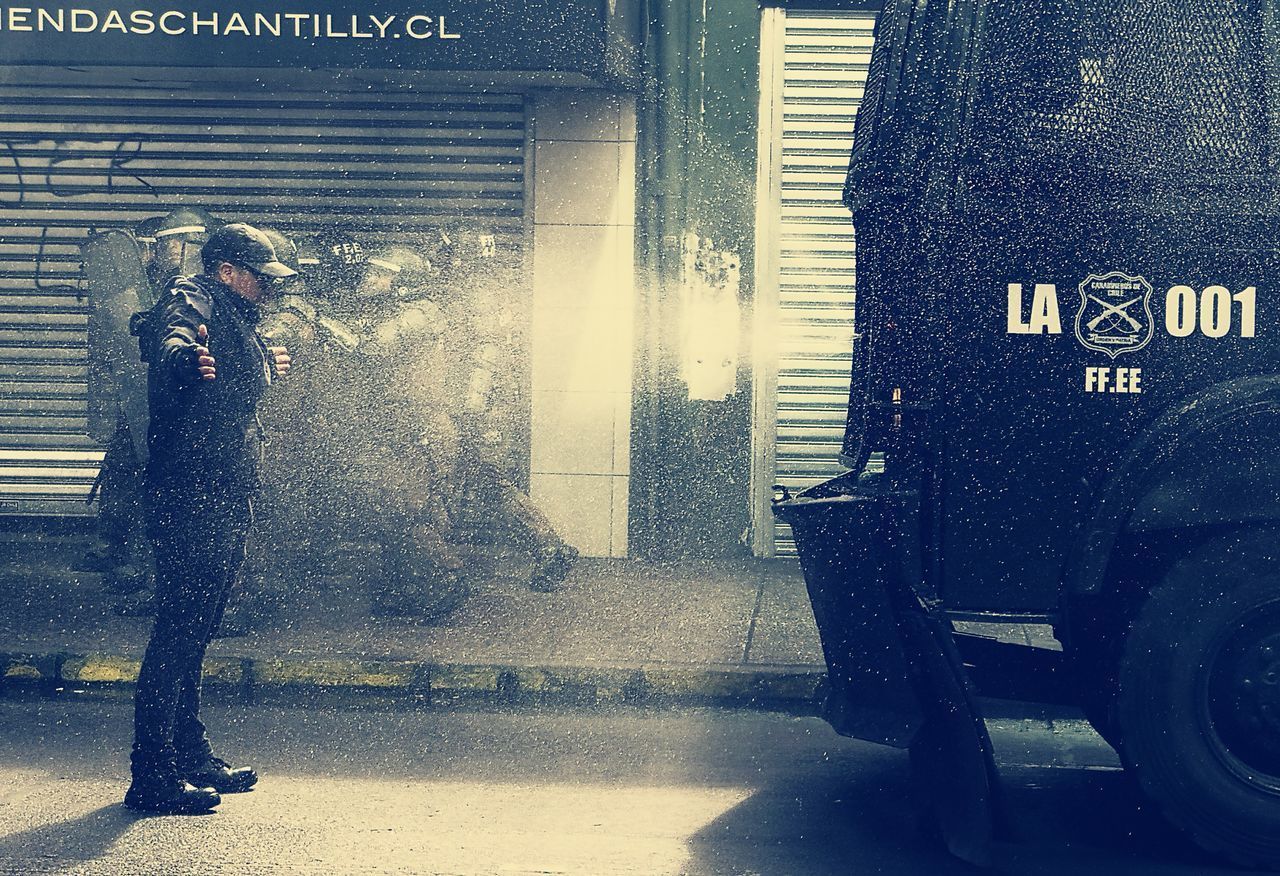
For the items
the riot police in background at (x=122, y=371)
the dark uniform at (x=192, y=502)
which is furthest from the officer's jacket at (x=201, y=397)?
the riot police in background at (x=122, y=371)

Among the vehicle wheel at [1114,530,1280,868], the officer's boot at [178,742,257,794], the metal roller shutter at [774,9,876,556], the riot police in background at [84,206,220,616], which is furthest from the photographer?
the metal roller shutter at [774,9,876,556]

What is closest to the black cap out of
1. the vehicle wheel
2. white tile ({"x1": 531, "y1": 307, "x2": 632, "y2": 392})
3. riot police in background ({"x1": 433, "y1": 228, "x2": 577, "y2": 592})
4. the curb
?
the curb

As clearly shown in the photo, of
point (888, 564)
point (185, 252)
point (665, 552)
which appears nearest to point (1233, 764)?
point (888, 564)

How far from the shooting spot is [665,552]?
9930mm

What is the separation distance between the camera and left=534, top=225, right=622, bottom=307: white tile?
32.5 feet

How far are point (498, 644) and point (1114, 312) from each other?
150 inches

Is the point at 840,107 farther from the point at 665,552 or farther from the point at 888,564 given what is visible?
the point at 888,564

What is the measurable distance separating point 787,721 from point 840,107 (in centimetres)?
456

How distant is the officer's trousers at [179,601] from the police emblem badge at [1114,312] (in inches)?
110

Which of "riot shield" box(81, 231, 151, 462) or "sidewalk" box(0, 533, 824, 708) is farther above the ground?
"riot shield" box(81, 231, 151, 462)

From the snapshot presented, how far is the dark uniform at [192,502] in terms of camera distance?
5.25 meters

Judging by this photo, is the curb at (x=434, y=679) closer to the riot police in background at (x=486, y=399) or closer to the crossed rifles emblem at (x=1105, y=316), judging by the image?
the riot police in background at (x=486, y=399)

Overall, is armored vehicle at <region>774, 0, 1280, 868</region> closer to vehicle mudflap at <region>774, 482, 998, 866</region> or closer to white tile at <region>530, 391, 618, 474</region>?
vehicle mudflap at <region>774, 482, 998, 866</region>

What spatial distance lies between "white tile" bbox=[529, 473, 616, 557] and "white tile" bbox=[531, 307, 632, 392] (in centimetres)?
58
